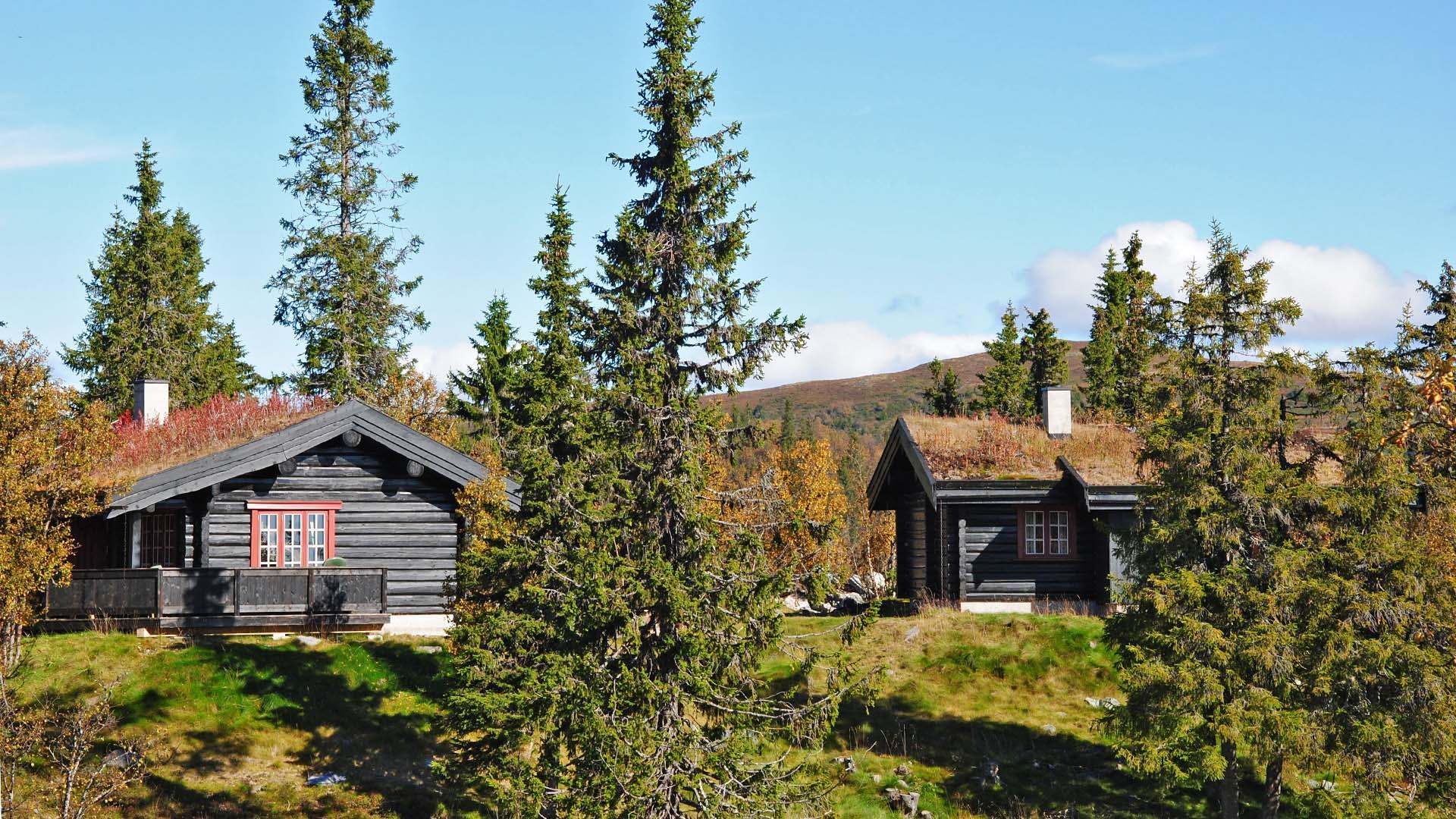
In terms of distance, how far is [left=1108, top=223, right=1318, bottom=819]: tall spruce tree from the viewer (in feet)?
65.9

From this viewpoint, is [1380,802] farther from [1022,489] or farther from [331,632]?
[331,632]

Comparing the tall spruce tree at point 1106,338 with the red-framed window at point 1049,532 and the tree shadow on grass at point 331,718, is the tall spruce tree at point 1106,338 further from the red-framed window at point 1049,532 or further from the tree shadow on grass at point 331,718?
the tree shadow on grass at point 331,718

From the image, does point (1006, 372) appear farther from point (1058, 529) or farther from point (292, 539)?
point (292, 539)

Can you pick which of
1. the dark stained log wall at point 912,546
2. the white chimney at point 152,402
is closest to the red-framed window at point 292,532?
the white chimney at point 152,402

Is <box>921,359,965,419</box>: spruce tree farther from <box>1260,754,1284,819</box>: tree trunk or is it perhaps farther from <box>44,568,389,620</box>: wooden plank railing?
<box>1260,754,1284,819</box>: tree trunk

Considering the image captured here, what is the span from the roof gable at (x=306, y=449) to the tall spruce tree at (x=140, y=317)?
29.3 m

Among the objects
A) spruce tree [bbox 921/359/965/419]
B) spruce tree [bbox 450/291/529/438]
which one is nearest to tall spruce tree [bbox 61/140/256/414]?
spruce tree [bbox 450/291/529/438]

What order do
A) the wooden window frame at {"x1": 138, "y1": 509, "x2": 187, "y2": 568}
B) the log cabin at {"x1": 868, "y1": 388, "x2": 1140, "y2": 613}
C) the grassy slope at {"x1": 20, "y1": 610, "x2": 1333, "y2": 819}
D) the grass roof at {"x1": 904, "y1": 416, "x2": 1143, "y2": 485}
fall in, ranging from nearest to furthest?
the grassy slope at {"x1": 20, "y1": 610, "x2": 1333, "y2": 819}, the wooden window frame at {"x1": 138, "y1": 509, "x2": 187, "y2": 568}, the log cabin at {"x1": 868, "y1": 388, "x2": 1140, "y2": 613}, the grass roof at {"x1": 904, "y1": 416, "x2": 1143, "y2": 485}

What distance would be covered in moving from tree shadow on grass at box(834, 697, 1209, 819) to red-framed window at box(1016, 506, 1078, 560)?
25.7 feet


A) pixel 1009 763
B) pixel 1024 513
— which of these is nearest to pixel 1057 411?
pixel 1024 513

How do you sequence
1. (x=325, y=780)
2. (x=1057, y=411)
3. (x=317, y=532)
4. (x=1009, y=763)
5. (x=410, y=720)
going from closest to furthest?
(x=325, y=780) → (x=1009, y=763) → (x=410, y=720) → (x=317, y=532) → (x=1057, y=411)

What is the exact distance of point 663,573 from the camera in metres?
17.1

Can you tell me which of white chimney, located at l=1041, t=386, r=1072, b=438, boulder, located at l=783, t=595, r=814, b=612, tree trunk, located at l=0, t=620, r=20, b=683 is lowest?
boulder, located at l=783, t=595, r=814, b=612

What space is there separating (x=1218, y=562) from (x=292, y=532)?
19483 mm
